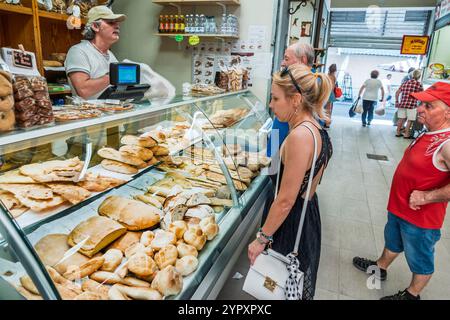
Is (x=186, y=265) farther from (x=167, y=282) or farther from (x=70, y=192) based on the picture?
(x=70, y=192)

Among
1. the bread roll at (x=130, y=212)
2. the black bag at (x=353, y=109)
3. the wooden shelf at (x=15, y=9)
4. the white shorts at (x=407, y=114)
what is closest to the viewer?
the bread roll at (x=130, y=212)

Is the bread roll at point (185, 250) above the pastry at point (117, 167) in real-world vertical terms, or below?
below

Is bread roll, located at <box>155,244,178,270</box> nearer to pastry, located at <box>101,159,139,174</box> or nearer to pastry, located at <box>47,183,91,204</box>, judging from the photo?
pastry, located at <box>47,183,91,204</box>

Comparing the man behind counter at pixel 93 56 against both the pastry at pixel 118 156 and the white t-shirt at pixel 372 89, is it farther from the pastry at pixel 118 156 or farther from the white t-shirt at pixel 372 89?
the white t-shirt at pixel 372 89

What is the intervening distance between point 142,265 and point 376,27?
49.3 feet

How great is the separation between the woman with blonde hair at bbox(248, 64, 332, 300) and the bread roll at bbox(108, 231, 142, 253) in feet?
2.08

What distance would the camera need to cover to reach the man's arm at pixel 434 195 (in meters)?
1.87

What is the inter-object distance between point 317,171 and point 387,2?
10.8m

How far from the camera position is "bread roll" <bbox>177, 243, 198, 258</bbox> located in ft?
4.98

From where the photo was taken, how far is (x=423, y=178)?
80.3 inches

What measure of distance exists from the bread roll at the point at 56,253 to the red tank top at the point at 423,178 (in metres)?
2.05

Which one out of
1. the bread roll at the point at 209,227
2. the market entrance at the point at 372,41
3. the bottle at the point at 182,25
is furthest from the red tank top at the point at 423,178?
the market entrance at the point at 372,41
